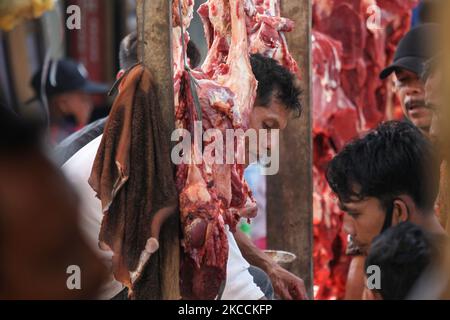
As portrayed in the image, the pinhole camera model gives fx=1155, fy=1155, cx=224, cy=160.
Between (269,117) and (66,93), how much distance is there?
64cm

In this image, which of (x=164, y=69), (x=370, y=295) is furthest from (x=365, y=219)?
(x=164, y=69)

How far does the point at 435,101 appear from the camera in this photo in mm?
3641

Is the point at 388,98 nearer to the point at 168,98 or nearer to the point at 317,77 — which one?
the point at 317,77

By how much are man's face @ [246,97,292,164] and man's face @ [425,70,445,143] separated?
451mm

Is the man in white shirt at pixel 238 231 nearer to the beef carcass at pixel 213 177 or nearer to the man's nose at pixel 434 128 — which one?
the beef carcass at pixel 213 177

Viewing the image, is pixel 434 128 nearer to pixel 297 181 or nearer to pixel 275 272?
pixel 297 181

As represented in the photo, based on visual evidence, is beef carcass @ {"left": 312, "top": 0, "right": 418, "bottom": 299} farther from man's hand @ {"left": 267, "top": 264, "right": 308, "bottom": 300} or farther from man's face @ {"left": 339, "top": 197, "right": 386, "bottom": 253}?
man's face @ {"left": 339, "top": 197, "right": 386, "bottom": 253}

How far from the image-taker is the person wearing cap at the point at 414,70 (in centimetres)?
372

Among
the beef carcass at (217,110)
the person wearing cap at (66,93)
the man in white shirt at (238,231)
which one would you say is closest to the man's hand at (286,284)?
the man in white shirt at (238,231)

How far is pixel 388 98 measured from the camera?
4203 millimetres

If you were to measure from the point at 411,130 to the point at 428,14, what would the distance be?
419mm

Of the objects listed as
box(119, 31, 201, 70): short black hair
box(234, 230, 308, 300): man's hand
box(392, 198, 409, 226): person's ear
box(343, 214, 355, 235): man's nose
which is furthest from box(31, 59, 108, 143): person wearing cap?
box(392, 198, 409, 226): person's ear

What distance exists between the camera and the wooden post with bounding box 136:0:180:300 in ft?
11.4
